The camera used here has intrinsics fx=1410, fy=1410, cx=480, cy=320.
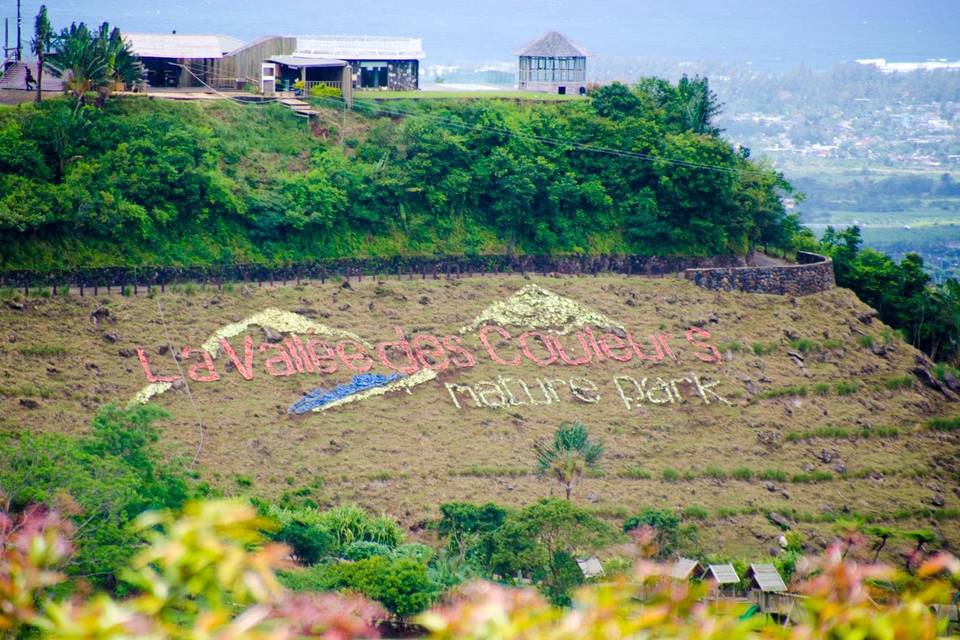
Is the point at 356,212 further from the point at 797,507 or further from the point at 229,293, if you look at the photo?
the point at 797,507

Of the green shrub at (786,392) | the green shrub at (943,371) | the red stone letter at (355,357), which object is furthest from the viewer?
the green shrub at (943,371)

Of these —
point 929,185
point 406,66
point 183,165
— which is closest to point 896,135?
point 929,185

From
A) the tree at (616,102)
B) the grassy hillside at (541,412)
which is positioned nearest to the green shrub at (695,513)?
the grassy hillside at (541,412)

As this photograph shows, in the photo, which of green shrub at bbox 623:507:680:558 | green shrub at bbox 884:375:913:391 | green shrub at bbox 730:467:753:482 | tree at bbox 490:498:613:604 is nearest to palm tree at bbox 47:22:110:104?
tree at bbox 490:498:613:604

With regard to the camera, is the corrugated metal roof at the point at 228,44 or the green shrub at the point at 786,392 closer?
the green shrub at the point at 786,392

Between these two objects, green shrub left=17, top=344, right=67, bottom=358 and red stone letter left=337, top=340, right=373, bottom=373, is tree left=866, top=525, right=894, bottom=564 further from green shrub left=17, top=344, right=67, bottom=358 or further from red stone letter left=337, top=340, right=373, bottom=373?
green shrub left=17, top=344, right=67, bottom=358

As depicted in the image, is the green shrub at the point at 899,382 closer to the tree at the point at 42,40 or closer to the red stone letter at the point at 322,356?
the red stone letter at the point at 322,356

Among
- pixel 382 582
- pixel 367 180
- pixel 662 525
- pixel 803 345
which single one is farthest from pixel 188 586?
pixel 803 345
